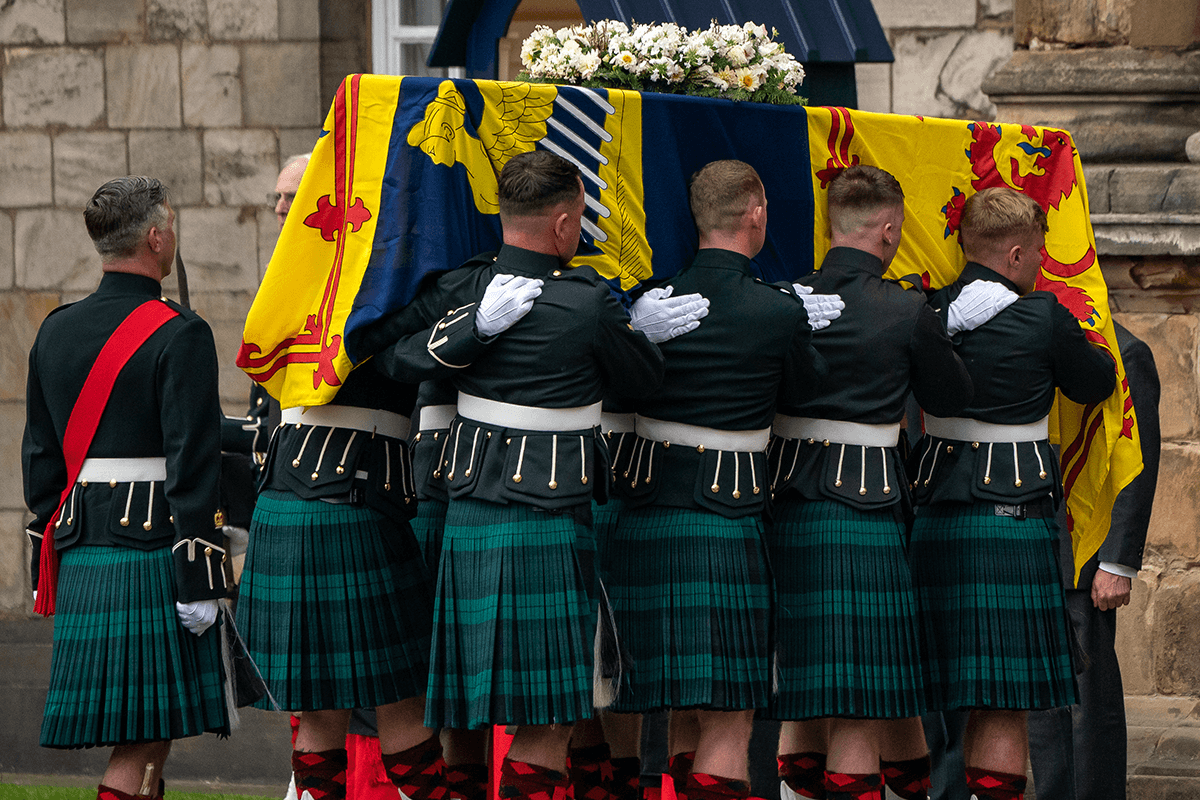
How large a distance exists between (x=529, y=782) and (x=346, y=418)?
1065 millimetres

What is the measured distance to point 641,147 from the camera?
4.17m

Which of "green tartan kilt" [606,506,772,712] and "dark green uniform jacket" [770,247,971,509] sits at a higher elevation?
"dark green uniform jacket" [770,247,971,509]

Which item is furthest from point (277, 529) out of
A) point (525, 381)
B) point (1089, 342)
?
point (1089, 342)

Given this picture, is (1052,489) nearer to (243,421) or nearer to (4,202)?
(243,421)

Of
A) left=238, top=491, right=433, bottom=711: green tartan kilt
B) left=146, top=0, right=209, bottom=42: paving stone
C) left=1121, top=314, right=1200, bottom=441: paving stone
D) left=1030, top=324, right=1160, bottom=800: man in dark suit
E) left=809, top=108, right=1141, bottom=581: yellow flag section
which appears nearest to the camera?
left=238, top=491, right=433, bottom=711: green tartan kilt

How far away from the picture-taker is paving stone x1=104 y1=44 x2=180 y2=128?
703 centimetres

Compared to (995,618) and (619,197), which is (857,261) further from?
(995,618)

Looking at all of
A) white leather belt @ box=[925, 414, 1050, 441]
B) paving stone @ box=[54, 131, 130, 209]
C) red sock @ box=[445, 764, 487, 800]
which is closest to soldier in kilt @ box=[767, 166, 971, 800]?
white leather belt @ box=[925, 414, 1050, 441]

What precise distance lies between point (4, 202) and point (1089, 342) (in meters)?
5.11

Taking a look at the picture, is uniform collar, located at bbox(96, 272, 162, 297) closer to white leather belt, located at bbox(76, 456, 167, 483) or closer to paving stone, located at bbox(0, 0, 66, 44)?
white leather belt, located at bbox(76, 456, 167, 483)

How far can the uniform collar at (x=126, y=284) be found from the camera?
3885mm

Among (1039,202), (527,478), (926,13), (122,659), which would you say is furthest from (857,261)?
(926,13)

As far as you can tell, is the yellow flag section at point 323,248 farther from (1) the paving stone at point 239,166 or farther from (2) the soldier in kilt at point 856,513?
(1) the paving stone at point 239,166

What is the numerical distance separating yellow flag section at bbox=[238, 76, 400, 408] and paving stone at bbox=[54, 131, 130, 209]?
140 inches
